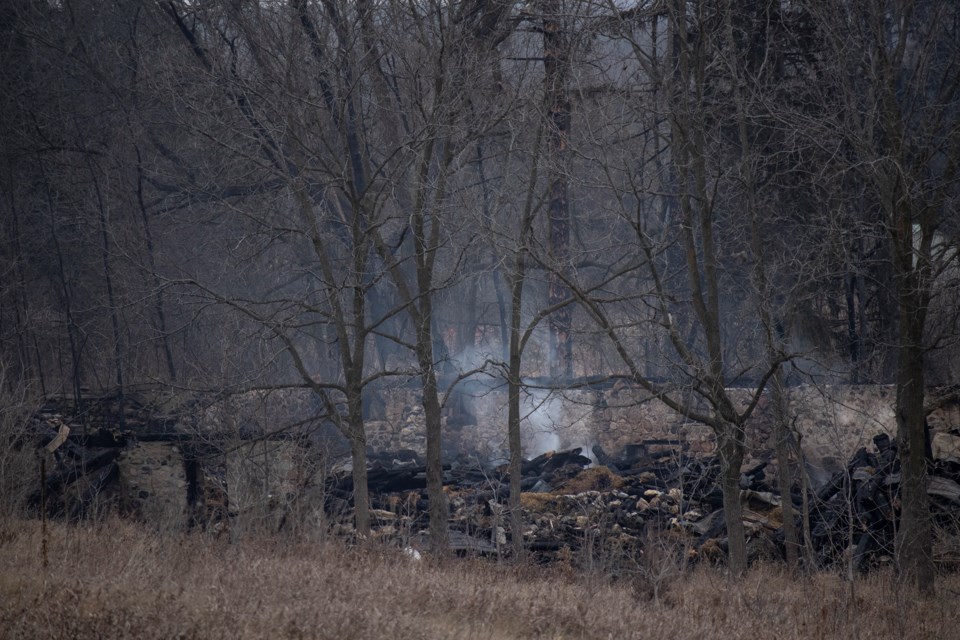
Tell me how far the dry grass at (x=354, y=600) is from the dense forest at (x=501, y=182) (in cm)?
190

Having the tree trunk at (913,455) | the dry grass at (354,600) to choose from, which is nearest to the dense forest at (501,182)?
the tree trunk at (913,455)

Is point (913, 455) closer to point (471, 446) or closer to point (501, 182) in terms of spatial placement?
point (501, 182)

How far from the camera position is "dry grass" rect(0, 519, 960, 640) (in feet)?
17.8

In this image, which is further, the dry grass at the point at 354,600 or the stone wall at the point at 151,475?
the stone wall at the point at 151,475

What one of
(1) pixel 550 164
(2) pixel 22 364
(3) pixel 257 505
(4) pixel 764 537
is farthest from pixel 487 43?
(2) pixel 22 364

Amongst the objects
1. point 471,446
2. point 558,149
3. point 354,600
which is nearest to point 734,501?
point 558,149

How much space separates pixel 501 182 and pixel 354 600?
11581 millimetres

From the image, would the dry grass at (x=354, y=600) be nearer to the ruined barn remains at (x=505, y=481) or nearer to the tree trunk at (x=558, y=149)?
the ruined barn remains at (x=505, y=481)

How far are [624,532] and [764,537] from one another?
2.01 metres

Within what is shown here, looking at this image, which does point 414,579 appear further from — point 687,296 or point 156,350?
point 687,296

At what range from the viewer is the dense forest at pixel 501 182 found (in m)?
9.52

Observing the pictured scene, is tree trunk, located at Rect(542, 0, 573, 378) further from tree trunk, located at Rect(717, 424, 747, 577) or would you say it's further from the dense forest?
tree trunk, located at Rect(717, 424, 747, 577)

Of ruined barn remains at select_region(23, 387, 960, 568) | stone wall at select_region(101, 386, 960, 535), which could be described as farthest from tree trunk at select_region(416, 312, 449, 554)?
stone wall at select_region(101, 386, 960, 535)

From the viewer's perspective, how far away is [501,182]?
54.4ft
